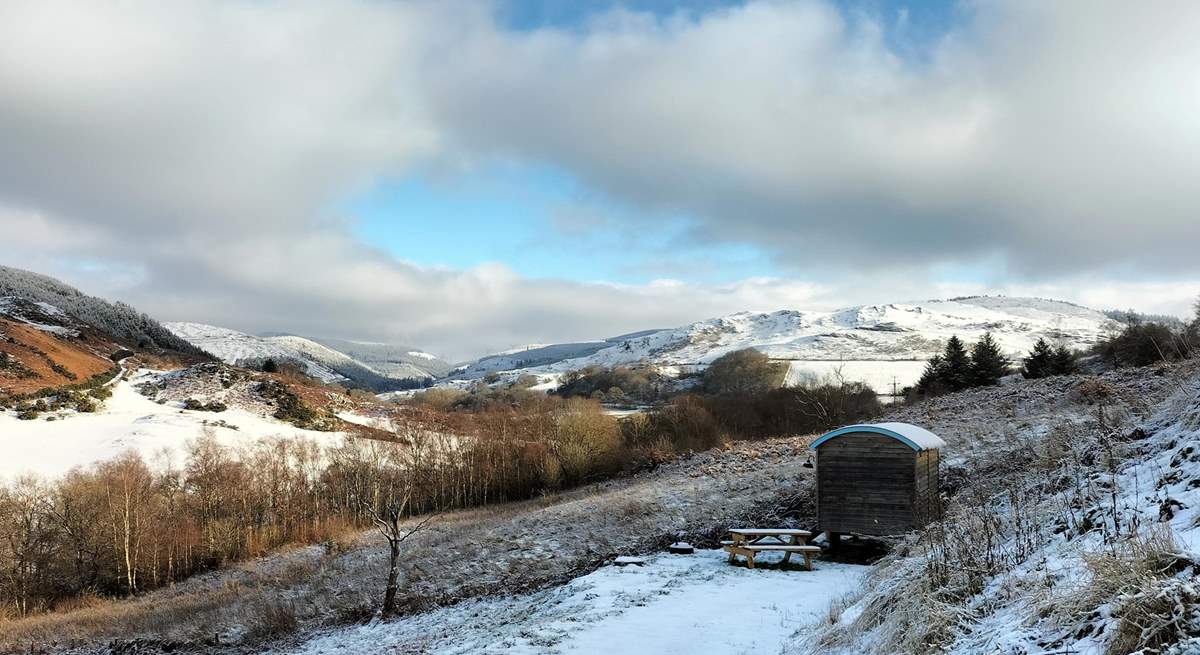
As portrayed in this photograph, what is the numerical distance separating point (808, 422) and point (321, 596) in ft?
137

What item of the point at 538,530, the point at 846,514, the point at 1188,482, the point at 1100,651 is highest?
the point at 1188,482

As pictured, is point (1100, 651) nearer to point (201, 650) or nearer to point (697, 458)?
point (201, 650)

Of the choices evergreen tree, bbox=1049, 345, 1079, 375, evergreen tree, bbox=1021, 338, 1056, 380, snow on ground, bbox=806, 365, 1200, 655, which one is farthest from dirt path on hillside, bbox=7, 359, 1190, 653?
evergreen tree, bbox=1021, 338, 1056, 380

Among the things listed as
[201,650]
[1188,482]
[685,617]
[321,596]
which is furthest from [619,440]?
[1188,482]

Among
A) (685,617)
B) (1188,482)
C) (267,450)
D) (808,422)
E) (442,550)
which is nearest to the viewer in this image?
(1188,482)

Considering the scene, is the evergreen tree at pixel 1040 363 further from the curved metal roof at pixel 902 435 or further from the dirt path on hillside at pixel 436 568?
the curved metal roof at pixel 902 435

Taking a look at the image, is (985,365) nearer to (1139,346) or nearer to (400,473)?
(1139,346)

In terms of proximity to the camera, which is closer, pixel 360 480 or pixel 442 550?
pixel 442 550

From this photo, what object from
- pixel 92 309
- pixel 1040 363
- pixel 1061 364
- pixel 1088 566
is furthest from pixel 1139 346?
pixel 92 309

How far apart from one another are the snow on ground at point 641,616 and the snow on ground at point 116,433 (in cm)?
2694

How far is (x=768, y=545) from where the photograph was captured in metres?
18.5

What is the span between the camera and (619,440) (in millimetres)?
50312

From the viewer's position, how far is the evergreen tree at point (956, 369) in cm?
5100

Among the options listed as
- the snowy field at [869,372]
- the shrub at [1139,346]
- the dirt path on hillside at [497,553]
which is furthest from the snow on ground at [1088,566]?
the snowy field at [869,372]
